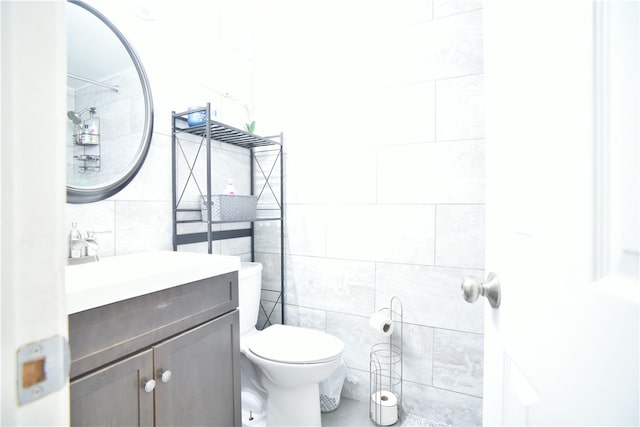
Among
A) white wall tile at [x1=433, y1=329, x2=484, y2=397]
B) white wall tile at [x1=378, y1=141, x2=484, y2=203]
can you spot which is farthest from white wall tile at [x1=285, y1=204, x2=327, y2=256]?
white wall tile at [x1=433, y1=329, x2=484, y2=397]

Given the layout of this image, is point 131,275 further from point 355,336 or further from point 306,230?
point 355,336

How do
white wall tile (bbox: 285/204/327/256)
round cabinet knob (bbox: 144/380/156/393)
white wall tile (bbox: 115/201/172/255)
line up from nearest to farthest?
1. round cabinet knob (bbox: 144/380/156/393)
2. white wall tile (bbox: 115/201/172/255)
3. white wall tile (bbox: 285/204/327/256)

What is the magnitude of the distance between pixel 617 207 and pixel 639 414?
182 mm

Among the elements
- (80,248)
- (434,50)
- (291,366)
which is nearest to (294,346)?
(291,366)

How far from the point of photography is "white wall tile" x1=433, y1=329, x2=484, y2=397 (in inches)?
60.3

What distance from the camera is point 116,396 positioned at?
0.83m

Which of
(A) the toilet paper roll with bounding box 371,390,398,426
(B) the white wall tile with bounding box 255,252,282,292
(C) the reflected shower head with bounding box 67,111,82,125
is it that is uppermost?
(C) the reflected shower head with bounding box 67,111,82,125

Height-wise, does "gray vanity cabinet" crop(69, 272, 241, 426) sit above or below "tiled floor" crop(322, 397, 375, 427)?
above

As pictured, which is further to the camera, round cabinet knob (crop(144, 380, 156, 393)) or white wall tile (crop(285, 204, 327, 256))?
white wall tile (crop(285, 204, 327, 256))

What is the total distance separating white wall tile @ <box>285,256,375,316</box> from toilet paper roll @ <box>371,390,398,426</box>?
0.43 meters

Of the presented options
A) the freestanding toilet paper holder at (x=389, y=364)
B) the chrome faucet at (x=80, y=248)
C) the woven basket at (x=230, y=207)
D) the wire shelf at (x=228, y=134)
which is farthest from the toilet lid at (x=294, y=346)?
the wire shelf at (x=228, y=134)

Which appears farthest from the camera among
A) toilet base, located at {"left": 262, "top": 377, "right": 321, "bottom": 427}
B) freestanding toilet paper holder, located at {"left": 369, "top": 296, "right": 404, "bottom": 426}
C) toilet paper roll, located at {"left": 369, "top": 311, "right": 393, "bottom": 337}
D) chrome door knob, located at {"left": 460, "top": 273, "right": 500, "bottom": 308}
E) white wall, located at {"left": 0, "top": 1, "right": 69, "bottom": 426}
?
freestanding toilet paper holder, located at {"left": 369, "top": 296, "right": 404, "bottom": 426}

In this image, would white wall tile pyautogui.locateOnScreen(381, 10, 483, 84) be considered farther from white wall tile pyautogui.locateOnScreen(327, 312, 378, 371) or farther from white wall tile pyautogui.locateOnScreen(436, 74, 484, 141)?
white wall tile pyautogui.locateOnScreen(327, 312, 378, 371)

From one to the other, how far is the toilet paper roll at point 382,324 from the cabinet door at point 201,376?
679 millimetres
